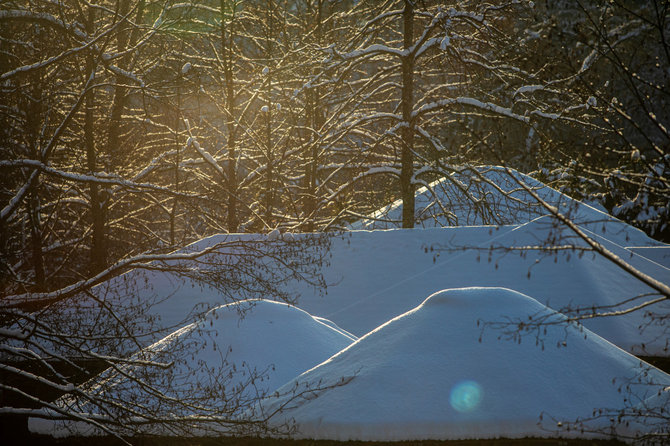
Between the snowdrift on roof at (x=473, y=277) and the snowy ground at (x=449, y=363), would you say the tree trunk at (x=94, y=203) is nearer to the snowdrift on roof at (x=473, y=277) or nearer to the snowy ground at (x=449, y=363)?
the snowdrift on roof at (x=473, y=277)

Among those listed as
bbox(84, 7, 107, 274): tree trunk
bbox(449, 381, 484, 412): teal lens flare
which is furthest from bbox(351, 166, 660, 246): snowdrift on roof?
bbox(449, 381, 484, 412): teal lens flare

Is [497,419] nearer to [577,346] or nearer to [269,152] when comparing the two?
[577,346]

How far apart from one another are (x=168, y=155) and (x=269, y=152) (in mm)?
3126

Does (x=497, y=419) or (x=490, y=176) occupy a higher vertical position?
(x=490, y=176)

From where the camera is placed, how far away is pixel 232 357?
25.6 feet

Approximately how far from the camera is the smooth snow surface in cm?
645

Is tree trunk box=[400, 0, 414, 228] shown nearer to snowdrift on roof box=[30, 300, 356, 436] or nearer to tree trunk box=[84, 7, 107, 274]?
snowdrift on roof box=[30, 300, 356, 436]

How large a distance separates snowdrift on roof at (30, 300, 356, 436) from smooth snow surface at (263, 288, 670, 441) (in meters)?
0.56

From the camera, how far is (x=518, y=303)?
7.62 meters

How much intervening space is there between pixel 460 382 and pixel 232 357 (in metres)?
2.89

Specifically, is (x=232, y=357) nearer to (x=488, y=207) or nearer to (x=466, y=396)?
(x=466, y=396)

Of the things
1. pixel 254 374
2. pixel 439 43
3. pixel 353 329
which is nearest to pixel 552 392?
pixel 254 374

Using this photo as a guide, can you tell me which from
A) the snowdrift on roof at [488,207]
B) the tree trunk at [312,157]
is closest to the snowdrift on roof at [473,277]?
the snowdrift on roof at [488,207]

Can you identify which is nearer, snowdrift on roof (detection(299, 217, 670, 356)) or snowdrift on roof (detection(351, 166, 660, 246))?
snowdrift on roof (detection(299, 217, 670, 356))
